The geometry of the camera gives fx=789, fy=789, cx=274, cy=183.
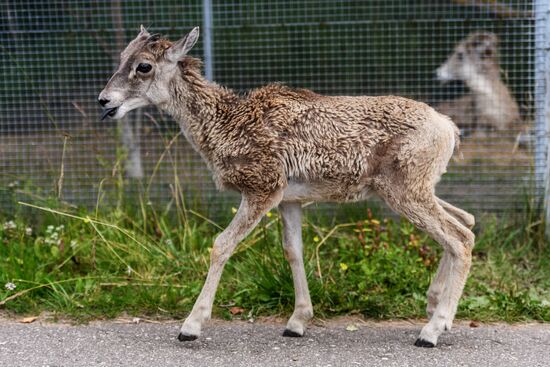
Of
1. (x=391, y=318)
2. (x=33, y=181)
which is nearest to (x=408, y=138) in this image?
(x=391, y=318)

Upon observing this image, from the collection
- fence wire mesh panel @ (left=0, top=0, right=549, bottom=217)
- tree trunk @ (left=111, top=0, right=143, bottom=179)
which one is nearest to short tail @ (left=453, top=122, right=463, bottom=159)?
fence wire mesh panel @ (left=0, top=0, right=549, bottom=217)

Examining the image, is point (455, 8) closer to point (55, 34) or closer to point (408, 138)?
point (408, 138)

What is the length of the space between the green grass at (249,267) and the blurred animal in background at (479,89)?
1538 mm

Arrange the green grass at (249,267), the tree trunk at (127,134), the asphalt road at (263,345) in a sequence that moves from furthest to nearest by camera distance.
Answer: the tree trunk at (127,134)
the green grass at (249,267)
the asphalt road at (263,345)

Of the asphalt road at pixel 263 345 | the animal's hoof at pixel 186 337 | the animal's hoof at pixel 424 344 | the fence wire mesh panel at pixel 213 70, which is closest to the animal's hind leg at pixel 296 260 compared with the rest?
the asphalt road at pixel 263 345

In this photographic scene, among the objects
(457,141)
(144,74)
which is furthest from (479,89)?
(144,74)

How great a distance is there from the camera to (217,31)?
8594 millimetres

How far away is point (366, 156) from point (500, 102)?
4.04 m

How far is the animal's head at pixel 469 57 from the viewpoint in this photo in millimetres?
8836

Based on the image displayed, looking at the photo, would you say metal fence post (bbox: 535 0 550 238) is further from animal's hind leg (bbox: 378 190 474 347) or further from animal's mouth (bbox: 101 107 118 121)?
animal's mouth (bbox: 101 107 118 121)

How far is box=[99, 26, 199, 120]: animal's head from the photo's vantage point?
5867 millimetres

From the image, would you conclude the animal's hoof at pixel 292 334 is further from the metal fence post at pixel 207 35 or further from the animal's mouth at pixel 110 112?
the metal fence post at pixel 207 35

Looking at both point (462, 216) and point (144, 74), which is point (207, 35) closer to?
point (144, 74)

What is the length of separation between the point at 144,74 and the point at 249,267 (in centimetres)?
193
